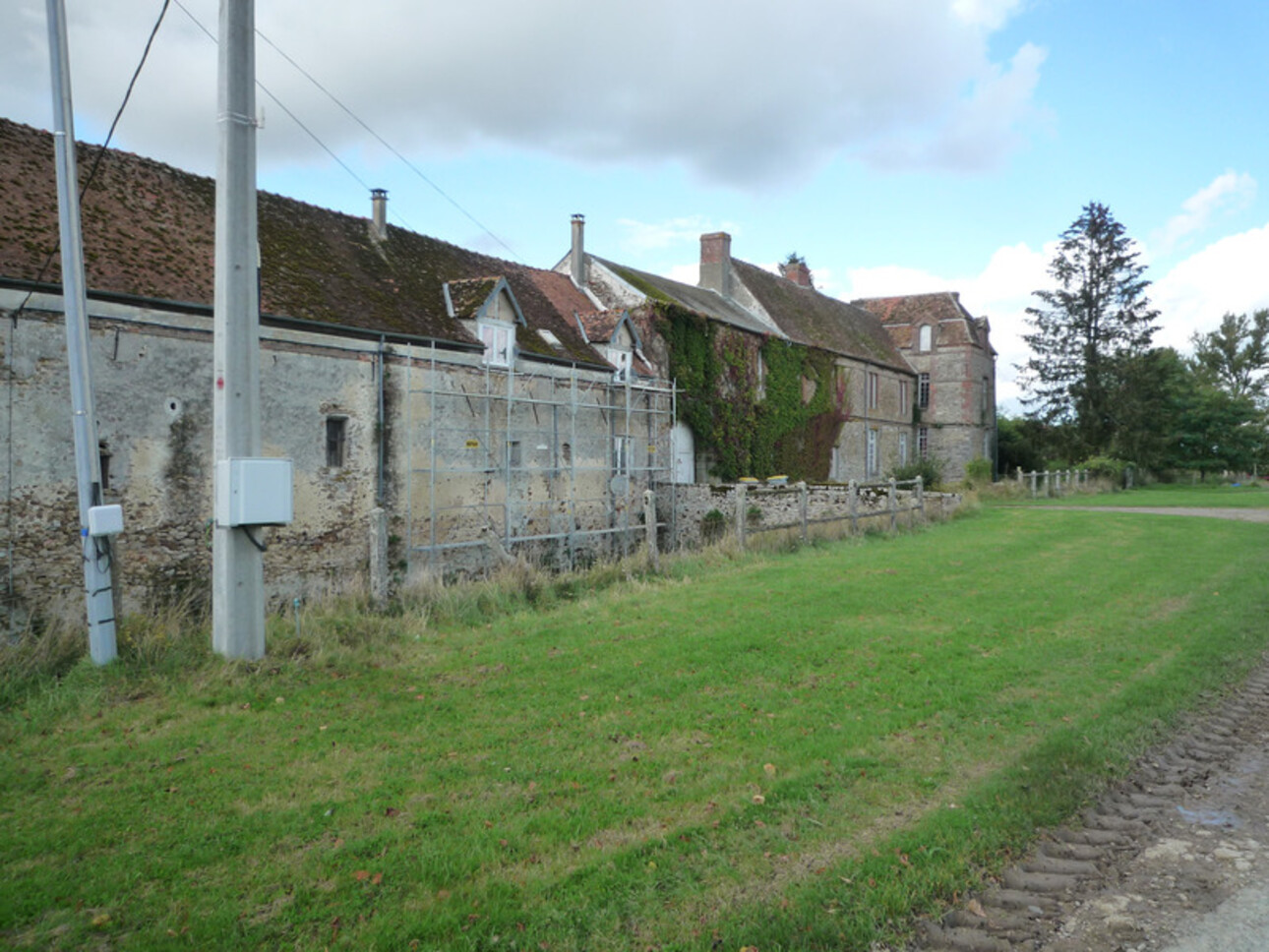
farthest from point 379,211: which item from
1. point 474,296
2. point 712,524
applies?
point 712,524

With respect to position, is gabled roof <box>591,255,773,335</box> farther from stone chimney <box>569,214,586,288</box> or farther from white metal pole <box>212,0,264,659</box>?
white metal pole <box>212,0,264,659</box>

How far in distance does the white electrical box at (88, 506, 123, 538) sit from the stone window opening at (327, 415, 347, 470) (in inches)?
297

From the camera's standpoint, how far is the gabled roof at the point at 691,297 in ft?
92.5

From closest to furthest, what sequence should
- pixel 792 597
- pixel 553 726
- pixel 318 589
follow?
pixel 553 726
pixel 792 597
pixel 318 589

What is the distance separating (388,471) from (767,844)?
1291cm

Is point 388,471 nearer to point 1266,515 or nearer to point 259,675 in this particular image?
point 259,675

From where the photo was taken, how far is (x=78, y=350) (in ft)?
24.6

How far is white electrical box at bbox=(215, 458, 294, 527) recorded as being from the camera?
7.02 meters

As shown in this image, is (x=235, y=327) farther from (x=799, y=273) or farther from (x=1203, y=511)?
(x=799, y=273)

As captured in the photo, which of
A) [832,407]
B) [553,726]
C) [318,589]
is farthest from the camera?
[832,407]

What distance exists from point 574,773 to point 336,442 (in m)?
11.4

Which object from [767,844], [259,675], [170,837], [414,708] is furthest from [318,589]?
[767,844]

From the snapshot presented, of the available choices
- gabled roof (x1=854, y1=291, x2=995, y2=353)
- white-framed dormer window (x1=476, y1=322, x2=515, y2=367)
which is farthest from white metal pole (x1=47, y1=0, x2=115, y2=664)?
gabled roof (x1=854, y1=291, x2=995, y2=353)

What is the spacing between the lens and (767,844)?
4320 mm
